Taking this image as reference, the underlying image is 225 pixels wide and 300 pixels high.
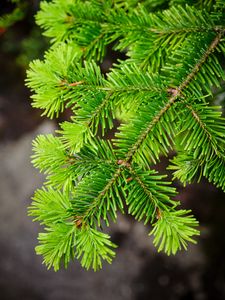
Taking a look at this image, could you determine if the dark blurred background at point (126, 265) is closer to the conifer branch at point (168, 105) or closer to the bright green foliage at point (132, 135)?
the bright green foliage at point (132, 135)

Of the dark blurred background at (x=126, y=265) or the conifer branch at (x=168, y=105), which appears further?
the dark blurred background at (x=126, y=265)

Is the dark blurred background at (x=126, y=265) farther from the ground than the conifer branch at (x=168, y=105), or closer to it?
closer to it

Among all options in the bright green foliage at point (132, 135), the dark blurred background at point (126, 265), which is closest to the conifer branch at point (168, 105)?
the bright green foliage at point (132, 135)

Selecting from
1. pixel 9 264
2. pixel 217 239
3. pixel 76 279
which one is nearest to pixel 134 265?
pixel 76 279

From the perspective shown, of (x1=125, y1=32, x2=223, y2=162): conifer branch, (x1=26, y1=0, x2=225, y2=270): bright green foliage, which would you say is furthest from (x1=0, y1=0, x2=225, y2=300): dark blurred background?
(x1=125, y1=32, x2=223, y2=162): conifer branch

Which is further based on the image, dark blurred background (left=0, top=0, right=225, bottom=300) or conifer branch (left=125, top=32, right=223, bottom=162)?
dark blurred background (left=0, top=0, right=225, bottom=300)

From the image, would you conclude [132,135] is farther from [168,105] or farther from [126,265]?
[126,265]

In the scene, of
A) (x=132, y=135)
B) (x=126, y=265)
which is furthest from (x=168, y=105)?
(x=126, y=265)

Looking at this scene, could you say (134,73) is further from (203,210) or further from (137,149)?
(203,210)

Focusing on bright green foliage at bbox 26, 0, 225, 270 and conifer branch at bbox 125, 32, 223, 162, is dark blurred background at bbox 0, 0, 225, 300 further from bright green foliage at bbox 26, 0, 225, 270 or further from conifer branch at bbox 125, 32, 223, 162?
conifer branch at bbox 125, 32, 223, 162
